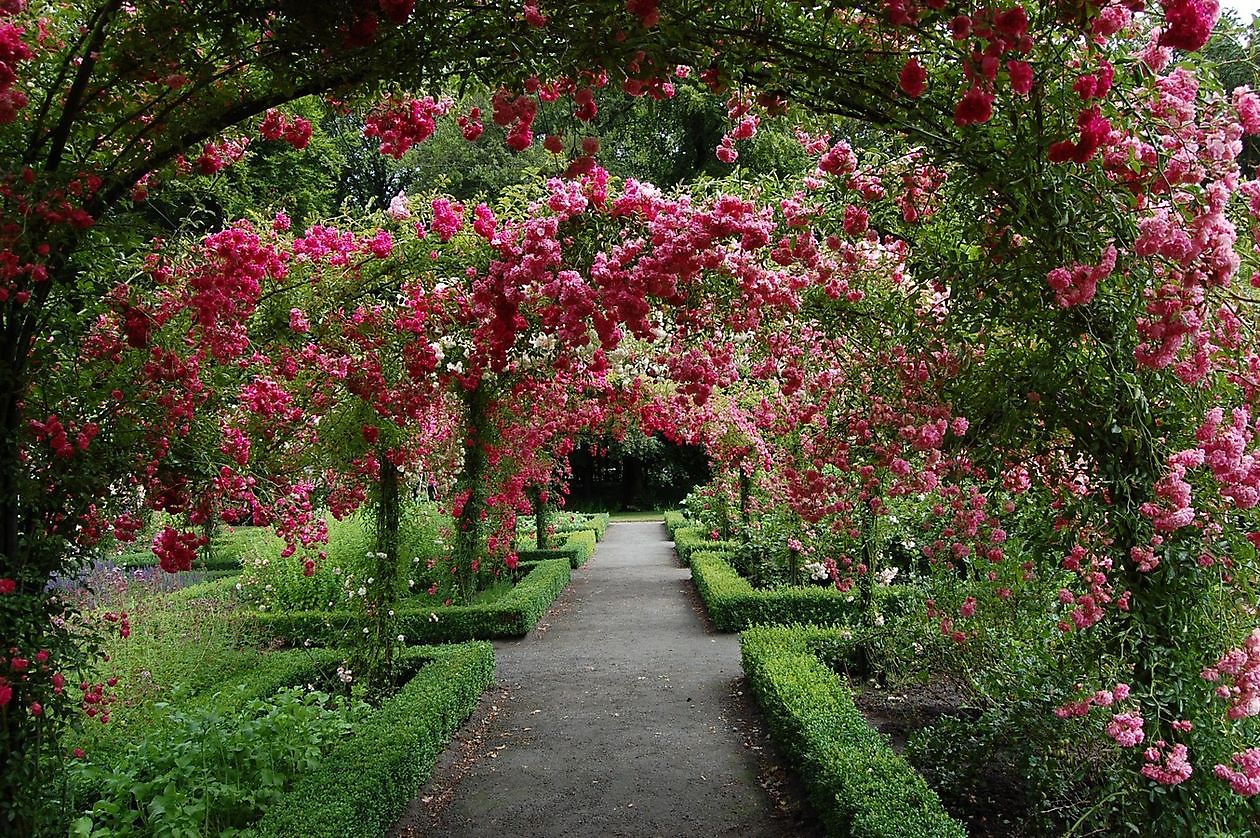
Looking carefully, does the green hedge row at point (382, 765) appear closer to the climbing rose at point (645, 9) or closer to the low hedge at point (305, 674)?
the low hedge at point (305, 674)

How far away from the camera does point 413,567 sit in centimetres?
950

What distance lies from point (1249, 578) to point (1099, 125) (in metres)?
1.37

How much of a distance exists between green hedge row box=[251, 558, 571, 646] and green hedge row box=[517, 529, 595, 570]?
3.06 m

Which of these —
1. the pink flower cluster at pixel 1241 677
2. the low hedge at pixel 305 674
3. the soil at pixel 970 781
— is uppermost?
the pink flower cluster at pixel 1241 677

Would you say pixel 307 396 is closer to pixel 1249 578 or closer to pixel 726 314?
pixel 726 314

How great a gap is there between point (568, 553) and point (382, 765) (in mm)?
8969

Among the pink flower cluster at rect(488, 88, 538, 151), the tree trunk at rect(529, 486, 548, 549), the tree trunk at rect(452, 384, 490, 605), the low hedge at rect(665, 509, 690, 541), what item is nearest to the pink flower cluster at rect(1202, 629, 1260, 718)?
the pink flower cluster at rect(488, 88, 538, 151)

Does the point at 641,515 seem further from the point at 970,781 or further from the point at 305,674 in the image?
the point at 970,781

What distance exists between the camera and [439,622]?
8.09m

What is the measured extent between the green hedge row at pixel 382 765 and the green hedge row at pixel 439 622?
142cm

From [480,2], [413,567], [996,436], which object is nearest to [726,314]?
[996,436]

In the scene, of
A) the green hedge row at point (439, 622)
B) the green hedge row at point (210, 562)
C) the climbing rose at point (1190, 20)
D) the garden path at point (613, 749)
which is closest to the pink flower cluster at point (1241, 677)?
the climbing rose at point (1190, 20)

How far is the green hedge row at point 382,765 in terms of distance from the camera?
3.40 metres

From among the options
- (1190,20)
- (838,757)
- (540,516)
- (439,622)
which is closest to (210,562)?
(540,516)
